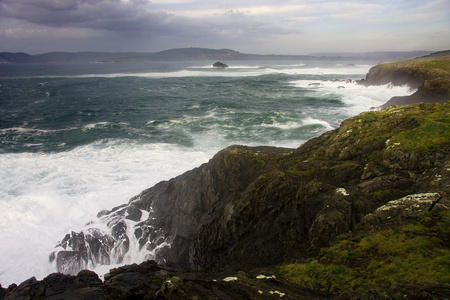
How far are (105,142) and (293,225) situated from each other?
88.1 ft

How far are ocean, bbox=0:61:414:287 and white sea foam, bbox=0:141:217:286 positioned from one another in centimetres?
7

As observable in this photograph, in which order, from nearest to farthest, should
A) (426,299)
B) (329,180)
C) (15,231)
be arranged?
(426,299)
(329,180)
(15,231)

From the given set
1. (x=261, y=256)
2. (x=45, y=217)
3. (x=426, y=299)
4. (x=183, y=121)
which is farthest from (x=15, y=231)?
(x=183, y=121)

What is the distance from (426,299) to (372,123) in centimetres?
919

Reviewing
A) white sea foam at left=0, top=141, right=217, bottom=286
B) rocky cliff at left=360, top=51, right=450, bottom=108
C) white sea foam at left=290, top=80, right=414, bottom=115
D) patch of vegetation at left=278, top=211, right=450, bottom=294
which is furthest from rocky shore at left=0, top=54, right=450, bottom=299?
white sea foam at left=290, top=80, right=414, bottom=115

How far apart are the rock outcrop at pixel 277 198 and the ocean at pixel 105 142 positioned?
102 inches

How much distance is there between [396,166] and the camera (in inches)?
395

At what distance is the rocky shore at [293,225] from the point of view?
638 cm

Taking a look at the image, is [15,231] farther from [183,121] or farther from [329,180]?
[183,121]

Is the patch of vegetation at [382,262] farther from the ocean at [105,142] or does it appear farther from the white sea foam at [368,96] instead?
the white sea foam at [368,96]

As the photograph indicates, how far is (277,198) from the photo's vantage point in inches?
424

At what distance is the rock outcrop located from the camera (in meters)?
8.98

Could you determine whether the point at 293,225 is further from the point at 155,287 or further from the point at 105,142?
the point at 105,142

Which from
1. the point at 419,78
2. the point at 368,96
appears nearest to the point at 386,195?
the point at 368,96
